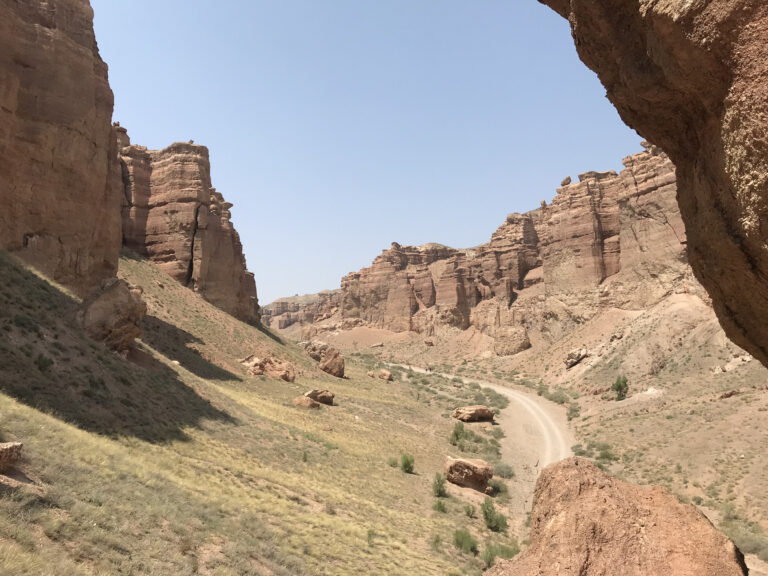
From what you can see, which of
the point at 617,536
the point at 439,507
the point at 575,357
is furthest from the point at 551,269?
the point at 617,536

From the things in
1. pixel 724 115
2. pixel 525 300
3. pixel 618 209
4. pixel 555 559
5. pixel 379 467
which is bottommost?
pixel 379 467

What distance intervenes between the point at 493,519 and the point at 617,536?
12047mm

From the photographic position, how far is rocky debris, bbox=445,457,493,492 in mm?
21297

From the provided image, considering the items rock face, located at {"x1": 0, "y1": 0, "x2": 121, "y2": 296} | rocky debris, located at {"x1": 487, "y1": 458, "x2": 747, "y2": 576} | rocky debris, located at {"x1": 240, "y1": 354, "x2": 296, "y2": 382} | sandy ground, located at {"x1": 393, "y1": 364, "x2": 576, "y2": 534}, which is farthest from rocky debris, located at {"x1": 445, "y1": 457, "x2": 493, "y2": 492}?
rock face, located at {"x1": 0, "y1": 0, "x2": 121, "y2": 296}

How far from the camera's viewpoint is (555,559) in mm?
6758

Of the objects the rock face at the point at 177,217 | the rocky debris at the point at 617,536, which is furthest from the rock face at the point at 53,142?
the rocky debris at the point at 617,536

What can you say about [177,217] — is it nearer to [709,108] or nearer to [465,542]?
[465,542]

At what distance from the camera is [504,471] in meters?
24.2

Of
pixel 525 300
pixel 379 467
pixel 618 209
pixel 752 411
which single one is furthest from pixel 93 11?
pixel 525 300

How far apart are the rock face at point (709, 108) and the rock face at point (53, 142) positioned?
26352 mm

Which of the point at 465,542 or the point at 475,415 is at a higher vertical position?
the point at 475,415

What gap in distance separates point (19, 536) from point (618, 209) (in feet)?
235

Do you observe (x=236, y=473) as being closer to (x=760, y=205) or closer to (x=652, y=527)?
(x=652, y=527)

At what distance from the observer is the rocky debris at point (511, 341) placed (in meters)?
75.5
